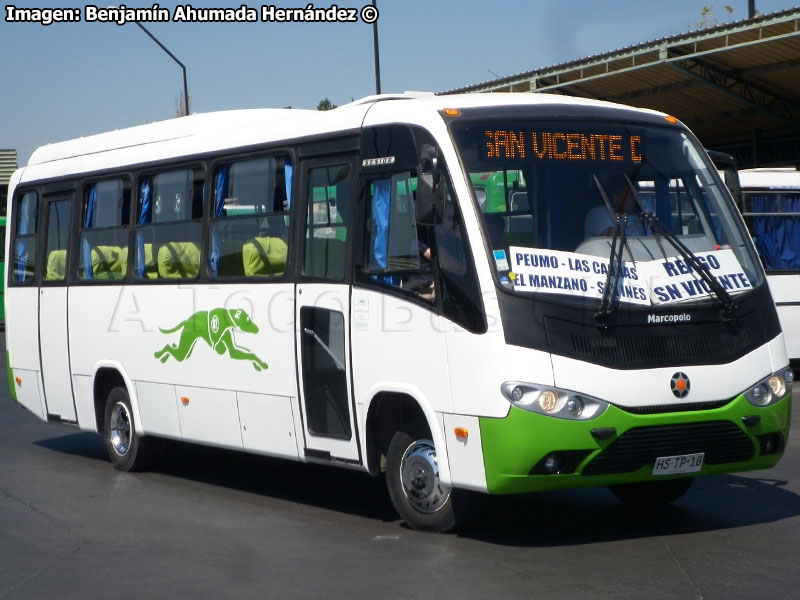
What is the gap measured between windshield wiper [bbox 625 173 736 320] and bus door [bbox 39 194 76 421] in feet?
22.3

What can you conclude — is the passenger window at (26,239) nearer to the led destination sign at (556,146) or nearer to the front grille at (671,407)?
the led destination sign at (556,146)

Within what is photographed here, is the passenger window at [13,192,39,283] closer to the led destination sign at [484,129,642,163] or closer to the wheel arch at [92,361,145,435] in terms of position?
the wheel arch at [92,361,145,435]

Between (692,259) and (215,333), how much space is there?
13.5 ft

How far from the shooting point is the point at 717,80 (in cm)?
2941

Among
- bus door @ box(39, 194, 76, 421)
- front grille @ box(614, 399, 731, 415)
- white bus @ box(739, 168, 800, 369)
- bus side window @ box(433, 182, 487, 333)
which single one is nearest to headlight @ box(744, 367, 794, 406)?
front grille @ box(614, 399, 731, 415)

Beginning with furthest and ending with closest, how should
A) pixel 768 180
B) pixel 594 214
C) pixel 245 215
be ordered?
pixel 768 180, pixel 245 215, pixel 594 214

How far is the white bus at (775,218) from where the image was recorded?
64.0 ft

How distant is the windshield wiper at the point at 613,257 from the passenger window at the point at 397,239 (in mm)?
1091

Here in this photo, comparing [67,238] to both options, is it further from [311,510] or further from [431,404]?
[431,404]

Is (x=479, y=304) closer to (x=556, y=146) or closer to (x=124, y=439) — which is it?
(x=556, y=146)

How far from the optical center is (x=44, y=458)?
1364 centimetres

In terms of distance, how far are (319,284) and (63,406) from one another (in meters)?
4.89

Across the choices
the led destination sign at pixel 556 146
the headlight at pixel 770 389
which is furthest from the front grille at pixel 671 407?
the led destination sign at pixel 556 146

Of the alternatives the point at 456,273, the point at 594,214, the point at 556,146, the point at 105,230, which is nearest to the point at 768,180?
the point at 105,230
